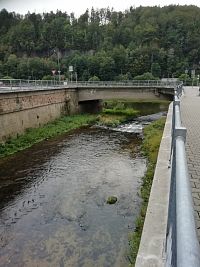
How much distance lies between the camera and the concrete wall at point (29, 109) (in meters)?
27.2

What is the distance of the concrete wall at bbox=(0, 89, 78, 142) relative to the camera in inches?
1070

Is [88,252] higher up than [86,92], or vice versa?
[86,92]

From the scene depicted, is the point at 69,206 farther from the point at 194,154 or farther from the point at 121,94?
the point at 121,94

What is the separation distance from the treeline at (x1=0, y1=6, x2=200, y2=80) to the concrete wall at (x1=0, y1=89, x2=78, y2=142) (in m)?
55.6

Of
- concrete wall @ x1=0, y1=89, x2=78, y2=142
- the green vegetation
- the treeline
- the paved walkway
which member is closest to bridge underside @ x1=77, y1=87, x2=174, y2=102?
concrete wall @ x1=0, y1=89, x2=78, y2=142

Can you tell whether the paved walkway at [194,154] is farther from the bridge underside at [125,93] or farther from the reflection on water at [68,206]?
the bridge underside at [125,93]

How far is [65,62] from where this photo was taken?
11531 cm

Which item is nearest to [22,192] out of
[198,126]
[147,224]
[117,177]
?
[117,177]

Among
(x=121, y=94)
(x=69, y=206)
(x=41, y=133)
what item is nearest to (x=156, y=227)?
(x=69, y=206)

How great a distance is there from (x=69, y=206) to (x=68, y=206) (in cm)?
5

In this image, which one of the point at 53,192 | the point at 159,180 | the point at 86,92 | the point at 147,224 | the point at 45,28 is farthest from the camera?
the point at 45,28

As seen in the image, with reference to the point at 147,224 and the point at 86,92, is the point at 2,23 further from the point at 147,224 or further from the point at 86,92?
the point at 147,224

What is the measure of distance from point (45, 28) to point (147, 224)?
550 feet

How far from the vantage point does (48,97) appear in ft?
126
